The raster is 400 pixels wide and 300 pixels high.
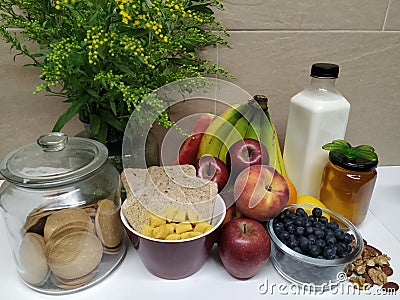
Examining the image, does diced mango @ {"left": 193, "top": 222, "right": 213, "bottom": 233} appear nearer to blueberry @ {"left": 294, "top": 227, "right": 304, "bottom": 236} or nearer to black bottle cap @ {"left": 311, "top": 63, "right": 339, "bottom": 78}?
blueberry @ {"left": 294, "top": 227, "right": 304, "bottom": 236}

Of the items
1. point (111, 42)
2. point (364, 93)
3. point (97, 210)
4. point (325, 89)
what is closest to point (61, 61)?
point (111, 42)

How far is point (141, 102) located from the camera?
0.56 metres

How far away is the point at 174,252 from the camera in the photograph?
1.79 ft

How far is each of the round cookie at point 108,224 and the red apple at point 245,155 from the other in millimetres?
213

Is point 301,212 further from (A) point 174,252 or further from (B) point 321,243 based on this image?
(A) point 174,252

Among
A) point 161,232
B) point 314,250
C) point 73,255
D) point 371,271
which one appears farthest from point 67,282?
point 371,271

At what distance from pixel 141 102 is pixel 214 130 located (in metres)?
0.20

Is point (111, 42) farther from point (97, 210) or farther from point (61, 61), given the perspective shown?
point (97, 210)

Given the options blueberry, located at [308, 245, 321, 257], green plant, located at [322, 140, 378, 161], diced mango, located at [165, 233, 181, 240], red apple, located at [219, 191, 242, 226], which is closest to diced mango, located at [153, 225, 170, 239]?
diced mango, located at [165, 233, 181, 240]

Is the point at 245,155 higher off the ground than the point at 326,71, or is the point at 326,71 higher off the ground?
the point at 326,71

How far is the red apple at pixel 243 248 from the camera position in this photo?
1.83ft

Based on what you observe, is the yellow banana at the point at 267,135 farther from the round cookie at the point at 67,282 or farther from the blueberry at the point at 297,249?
the round cookie at the point at 67,282

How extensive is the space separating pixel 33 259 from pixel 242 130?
1.31 ft

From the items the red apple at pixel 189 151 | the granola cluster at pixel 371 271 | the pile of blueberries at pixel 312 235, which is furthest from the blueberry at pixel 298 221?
the red apple at pixel 189 151
